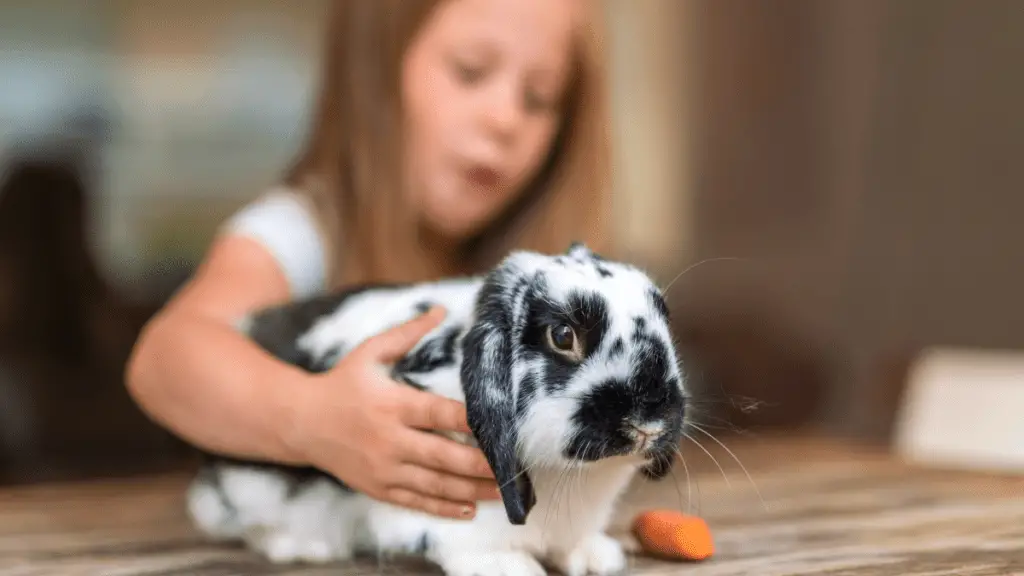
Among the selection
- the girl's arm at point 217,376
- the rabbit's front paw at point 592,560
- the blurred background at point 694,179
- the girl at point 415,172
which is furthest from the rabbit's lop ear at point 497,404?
the blurred background at point 694,179

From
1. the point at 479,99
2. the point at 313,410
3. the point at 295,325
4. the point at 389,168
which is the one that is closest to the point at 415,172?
the point at 389,168

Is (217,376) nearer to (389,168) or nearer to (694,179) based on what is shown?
(389,168)

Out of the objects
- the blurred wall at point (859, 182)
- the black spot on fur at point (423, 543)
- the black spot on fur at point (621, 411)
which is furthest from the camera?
the blurred wall at point (859, 182)

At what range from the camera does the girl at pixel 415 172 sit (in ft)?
3.54

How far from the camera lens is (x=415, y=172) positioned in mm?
1354

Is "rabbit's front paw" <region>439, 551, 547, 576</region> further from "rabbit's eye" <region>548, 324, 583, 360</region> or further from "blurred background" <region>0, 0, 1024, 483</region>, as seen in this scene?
"blurred background" <region>0, 0, 1024, 483</region>

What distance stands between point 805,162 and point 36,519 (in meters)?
1.84

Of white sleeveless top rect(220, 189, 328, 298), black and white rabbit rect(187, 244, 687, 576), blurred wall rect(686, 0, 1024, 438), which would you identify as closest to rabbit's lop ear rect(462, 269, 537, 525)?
black and white rabbit rect(187, 244, 687, 576)

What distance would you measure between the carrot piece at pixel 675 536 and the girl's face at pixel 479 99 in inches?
23.1

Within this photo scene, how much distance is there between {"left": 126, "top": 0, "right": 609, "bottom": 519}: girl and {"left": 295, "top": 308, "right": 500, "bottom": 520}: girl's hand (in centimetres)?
18

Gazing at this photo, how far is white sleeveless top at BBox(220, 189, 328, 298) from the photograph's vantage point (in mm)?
1222

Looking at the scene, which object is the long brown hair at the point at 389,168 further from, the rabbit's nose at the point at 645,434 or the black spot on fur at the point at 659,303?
the rabbit's nose at the point at 645,434

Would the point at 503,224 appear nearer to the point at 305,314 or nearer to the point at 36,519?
the point at 305,314

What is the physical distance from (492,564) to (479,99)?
0.69m
